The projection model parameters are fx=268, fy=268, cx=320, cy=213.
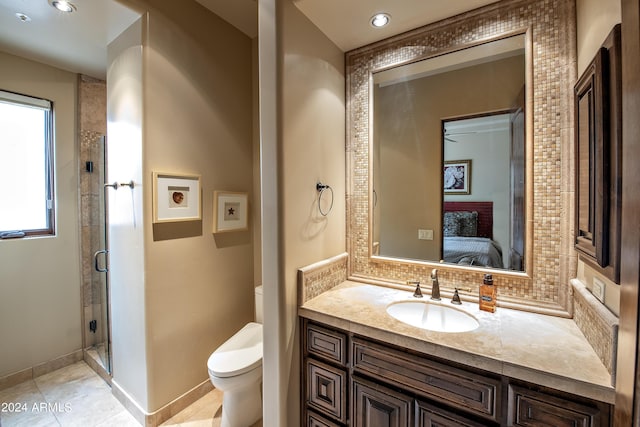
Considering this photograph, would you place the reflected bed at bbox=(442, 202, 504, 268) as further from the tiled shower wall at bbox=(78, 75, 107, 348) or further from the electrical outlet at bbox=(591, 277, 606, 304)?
the tiled shower wall at bbox=(78, 75, 107, 348)

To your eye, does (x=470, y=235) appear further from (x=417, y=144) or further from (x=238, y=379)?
(x=238, y=379)

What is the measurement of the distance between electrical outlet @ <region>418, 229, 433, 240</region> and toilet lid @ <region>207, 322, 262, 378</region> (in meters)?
1.30

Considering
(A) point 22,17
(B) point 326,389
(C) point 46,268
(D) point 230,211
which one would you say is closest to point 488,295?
(B) point 326,389

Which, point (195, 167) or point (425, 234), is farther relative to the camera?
point (195, 167)

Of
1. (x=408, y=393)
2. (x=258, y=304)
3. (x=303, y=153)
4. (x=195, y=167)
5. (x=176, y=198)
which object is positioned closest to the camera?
(x=408, y=393)

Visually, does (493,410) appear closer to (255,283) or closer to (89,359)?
(255,283)

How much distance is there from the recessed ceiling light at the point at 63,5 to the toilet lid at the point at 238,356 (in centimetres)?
231

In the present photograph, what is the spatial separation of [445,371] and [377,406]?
1.22 feet

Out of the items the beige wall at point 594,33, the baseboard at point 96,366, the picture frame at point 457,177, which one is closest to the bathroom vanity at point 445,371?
the beige wall at point 594,33

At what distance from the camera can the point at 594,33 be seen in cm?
102

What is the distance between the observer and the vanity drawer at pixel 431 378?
0.97 meters

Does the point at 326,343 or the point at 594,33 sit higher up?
the point at 594,33

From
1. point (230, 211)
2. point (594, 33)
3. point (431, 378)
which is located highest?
point (594, 33)

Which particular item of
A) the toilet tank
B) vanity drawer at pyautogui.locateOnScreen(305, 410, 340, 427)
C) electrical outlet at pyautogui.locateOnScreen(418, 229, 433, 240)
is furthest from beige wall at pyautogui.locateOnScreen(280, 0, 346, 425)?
the toilet tank
